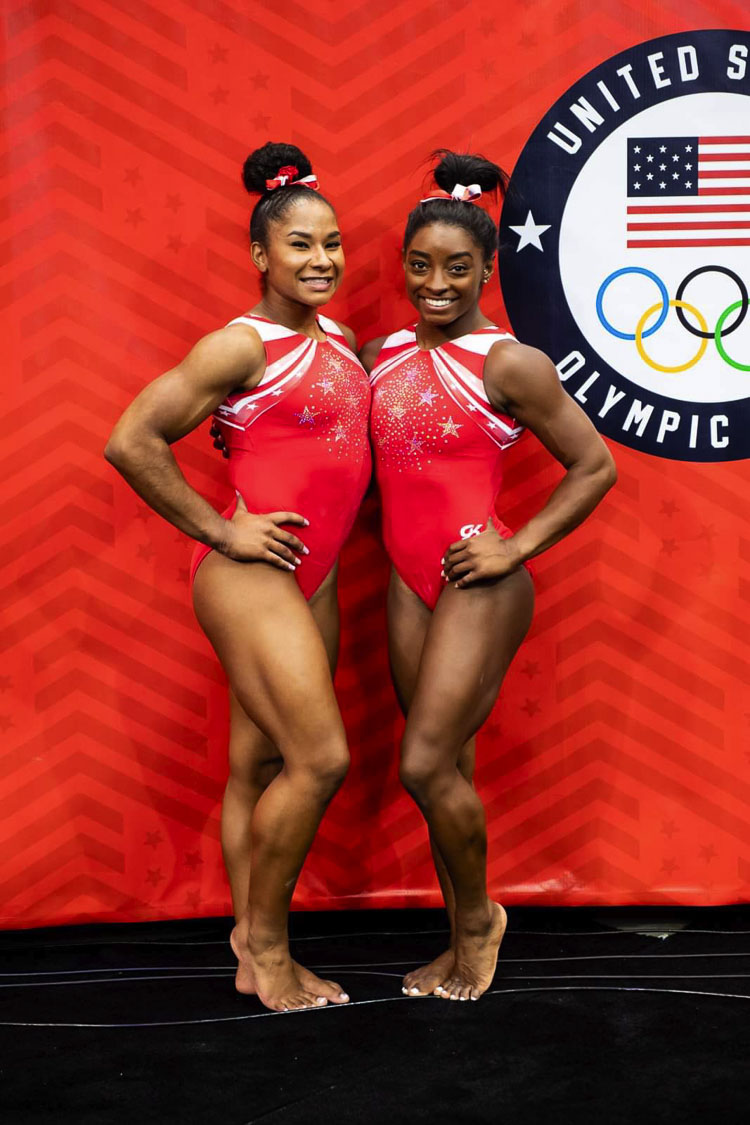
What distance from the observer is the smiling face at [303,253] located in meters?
2.85

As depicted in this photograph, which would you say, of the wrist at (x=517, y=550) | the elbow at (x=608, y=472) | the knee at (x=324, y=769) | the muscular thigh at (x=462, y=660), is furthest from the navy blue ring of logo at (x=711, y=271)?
the knee at (x=324, y=769)

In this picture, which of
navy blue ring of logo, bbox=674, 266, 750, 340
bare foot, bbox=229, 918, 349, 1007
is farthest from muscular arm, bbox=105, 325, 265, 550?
navy blue ring of logo, bbox=674, 266, 750, 340

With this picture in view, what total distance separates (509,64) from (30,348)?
56.8 inches

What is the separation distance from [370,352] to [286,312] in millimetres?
332

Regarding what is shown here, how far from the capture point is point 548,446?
2945 mm

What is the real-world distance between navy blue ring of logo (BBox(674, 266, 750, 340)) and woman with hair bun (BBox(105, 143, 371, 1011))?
3.14ft

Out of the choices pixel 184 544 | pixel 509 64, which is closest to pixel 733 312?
pixel 509 64

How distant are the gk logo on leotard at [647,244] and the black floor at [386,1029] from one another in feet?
4.36

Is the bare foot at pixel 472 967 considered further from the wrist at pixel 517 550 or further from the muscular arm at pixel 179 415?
the muscular arm at pixel 179 415

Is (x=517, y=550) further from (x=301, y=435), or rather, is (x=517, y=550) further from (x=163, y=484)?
(x=163, y=484)

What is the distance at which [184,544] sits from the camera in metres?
3.41

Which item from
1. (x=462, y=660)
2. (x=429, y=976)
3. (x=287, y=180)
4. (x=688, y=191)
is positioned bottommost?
(x=429, y=976)

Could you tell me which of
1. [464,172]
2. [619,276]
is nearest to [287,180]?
[464,172]

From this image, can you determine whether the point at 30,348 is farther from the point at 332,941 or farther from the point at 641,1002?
the point at 641,1002
